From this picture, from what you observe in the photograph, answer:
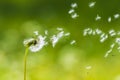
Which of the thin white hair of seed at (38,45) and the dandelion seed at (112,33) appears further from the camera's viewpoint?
the dandelion seed at (112,33)

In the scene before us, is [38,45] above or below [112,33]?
below

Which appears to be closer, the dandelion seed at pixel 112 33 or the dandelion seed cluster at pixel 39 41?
the dandelion seed cluster at pixel 39 41

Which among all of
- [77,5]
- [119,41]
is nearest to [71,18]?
[77,5]

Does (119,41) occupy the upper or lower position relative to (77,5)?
lower

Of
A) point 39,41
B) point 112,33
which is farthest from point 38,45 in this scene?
point 112,33

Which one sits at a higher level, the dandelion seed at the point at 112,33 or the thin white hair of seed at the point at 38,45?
the dandelion seed at the point at 112,33

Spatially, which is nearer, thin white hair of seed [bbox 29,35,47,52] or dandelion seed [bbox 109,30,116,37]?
thin white hair of seed [bbox 29,35,47,52]

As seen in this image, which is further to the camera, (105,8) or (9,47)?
(105,8)

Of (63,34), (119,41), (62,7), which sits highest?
(62,7)

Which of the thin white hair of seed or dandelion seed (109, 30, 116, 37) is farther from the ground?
dandelion seed (109, 30, 116, 37)

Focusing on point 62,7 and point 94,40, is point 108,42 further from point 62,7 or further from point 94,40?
point 62,7

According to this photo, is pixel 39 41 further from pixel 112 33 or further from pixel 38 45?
pixel 112 33
